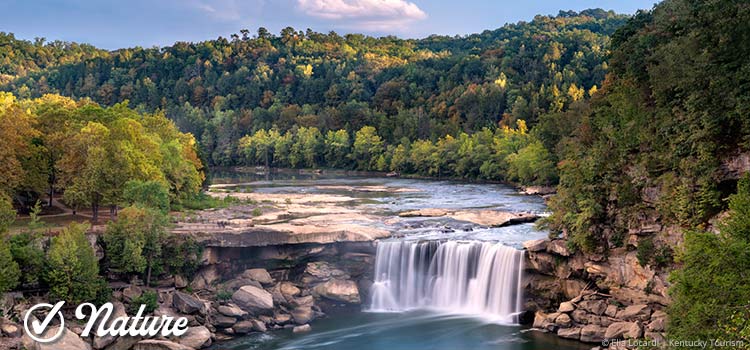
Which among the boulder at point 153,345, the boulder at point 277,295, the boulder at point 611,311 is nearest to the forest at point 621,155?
the boulder at point 611,311

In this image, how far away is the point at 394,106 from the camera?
470 ft

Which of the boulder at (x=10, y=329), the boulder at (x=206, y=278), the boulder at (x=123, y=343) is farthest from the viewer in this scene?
the boulder at (x=206, y=278)

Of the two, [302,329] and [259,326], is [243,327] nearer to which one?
[259,326]

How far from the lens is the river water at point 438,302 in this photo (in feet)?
102

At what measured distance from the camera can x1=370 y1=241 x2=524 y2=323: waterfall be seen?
35.4 meters

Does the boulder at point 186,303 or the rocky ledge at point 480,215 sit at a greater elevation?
the rocky ledge at point 480,215

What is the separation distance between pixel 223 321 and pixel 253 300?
1930mm

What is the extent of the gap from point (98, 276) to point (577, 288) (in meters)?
22.3

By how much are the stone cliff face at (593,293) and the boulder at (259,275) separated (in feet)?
43.5

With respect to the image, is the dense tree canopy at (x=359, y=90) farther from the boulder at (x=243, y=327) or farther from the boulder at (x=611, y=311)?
the boulder at (x=243, y=327)

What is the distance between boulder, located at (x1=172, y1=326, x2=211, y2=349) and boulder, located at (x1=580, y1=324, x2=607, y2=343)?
1596 centimetres

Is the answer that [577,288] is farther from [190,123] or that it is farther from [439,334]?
[190,123]

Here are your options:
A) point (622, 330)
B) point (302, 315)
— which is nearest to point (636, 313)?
point (622, 330)

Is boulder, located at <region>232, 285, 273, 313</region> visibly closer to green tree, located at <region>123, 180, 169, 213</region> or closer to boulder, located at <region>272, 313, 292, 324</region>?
boulder, located at <region>272, 313, 292, 324</region>
